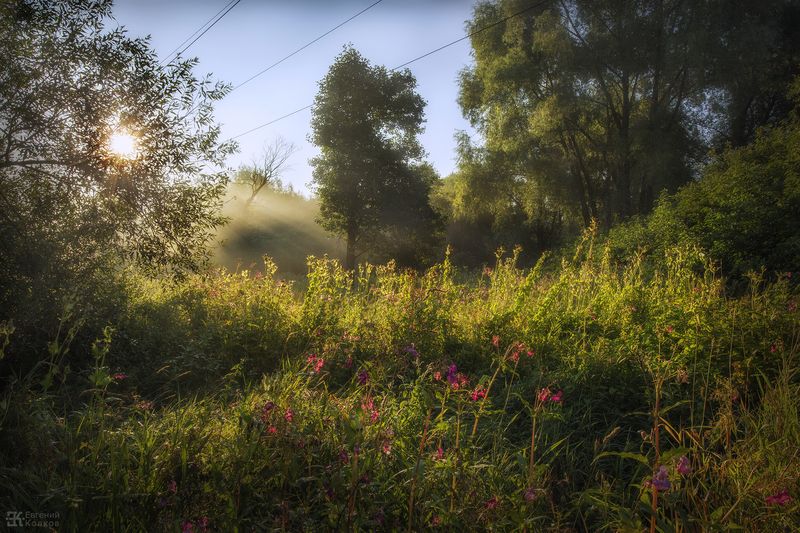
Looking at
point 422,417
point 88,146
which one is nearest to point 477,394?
point 422,417

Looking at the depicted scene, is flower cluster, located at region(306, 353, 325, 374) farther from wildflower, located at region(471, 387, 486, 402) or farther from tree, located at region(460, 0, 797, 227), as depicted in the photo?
tree, located at region(460, 0, 797, 227)

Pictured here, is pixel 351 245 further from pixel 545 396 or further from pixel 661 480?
pixel 661 480

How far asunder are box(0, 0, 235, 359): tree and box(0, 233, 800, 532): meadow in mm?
521

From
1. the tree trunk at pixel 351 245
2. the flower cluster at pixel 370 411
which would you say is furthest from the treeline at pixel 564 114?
the flower cluster at pixel 370 411

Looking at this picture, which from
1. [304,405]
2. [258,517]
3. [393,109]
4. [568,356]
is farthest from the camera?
[393,109]

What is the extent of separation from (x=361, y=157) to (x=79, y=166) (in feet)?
44.8

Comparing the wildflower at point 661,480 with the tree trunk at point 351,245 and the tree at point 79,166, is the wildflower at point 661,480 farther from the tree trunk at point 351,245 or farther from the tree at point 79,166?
the tree trunk at point 351,245

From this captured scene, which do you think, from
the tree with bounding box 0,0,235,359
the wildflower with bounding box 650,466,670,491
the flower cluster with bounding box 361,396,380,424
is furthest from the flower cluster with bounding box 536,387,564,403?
the tree with bounding box 0,0,235,359

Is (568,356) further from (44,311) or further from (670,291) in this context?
(44,311)

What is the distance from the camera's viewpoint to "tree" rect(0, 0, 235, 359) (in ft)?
11.0

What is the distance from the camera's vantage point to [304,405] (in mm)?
2605

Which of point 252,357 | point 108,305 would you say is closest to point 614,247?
point 252,357

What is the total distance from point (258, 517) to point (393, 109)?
1758 centimetres

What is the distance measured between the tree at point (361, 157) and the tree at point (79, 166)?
1245 cm
